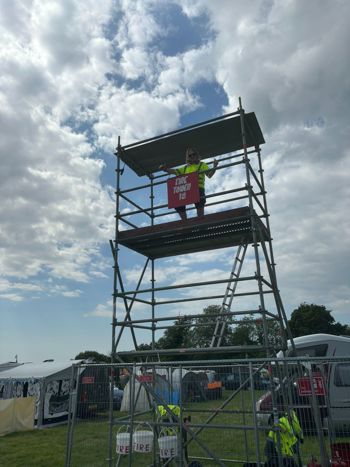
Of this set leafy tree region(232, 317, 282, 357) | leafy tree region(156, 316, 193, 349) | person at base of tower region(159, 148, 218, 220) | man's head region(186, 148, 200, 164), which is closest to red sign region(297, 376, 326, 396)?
leafy tree region(232, 317, 282, 357)

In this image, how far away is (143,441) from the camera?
Result: 742 cm

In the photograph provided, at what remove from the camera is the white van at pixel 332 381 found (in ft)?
25.1

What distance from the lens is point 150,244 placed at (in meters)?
8.76

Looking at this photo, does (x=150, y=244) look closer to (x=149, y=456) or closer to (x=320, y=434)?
(x=320, y=434)

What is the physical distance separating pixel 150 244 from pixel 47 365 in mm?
17194

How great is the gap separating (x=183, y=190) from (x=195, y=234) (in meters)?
0.95

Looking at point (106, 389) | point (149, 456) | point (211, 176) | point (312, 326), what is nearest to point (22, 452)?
point (149, 456)

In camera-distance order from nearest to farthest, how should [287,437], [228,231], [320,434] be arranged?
[320,434] < [287,437] < [228,231]

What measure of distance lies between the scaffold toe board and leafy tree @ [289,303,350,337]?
50.1 meters

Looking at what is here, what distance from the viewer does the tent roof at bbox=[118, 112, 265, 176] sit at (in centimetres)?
852

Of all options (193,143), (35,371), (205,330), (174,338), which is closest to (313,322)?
(205,330)

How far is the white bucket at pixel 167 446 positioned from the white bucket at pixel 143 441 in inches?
9.5

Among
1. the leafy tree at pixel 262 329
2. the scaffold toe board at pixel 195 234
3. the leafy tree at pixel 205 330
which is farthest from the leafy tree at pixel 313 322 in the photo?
the scaffold toe board at pixel 195 234

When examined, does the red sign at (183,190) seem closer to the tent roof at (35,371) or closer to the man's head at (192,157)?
the man's head at (192,157)
